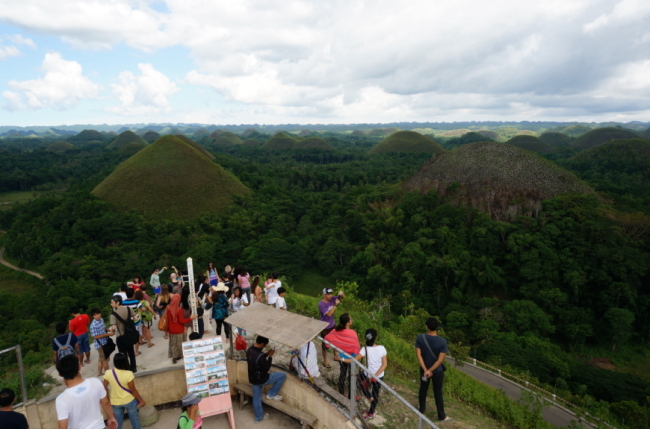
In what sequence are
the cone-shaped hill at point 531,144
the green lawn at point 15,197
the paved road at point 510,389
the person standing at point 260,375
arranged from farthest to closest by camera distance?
1. the cone-shaped hill at point 531,144
2. the green lawn at point 15,197
3. the paved road at point 510,389
4. the person standing at point 260,375

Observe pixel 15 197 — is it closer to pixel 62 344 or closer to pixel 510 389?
pixel 62 344

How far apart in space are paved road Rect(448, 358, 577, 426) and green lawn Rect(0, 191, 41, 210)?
62154mm

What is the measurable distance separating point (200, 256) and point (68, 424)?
86.9ft

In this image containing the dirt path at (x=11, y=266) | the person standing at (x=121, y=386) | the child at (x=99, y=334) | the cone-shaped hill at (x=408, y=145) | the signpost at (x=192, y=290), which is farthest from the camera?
the cone-shaped hill at (x=408, y=145)

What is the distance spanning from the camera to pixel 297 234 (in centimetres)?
3903

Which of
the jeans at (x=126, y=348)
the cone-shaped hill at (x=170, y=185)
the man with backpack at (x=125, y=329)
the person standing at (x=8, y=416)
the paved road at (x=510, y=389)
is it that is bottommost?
the paved road at (x=510, y=389)

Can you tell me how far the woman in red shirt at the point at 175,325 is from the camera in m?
5.96

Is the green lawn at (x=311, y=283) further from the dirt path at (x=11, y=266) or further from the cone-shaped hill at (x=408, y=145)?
the cone-shaped hill at (x=408, y=145)

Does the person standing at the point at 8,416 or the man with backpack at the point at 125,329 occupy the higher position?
the person standing at the point at 8,416

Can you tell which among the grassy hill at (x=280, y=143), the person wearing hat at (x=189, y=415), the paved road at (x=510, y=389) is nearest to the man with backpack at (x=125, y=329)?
the person wearing hat at (x=189, y=415)

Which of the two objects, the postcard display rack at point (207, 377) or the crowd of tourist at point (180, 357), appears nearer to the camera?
the crowd of tourist at point (180, 357)

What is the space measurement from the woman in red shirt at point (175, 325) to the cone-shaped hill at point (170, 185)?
108 ft

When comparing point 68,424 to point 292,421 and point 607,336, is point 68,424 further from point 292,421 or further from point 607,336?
point 607,336

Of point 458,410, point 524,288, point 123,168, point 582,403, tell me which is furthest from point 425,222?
point 123,168
